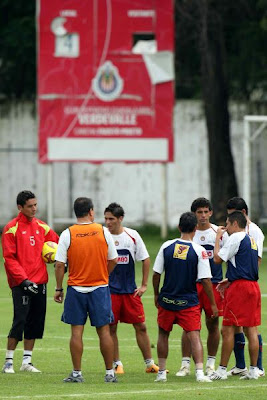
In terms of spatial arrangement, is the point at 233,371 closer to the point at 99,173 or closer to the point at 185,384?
the point at 185,384

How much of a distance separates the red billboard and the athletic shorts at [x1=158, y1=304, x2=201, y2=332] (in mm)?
20740

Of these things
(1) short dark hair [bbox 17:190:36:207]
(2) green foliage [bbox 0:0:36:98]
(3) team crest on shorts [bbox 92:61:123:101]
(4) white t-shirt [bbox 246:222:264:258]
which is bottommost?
(4) white t-shirt [bbox 246:222:264:258]

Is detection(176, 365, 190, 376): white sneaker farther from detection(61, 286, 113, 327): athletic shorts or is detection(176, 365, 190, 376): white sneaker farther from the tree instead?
the tree

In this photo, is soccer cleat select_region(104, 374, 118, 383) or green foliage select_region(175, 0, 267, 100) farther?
green foliage select_region(175, 0, 267, 100)

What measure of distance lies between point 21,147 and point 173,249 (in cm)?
2781

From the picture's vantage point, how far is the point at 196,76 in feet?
136

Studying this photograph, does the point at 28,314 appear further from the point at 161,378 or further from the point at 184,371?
the point at 161,378

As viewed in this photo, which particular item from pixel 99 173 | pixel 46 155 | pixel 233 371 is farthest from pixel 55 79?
pixel 233 371

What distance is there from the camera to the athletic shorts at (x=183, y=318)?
13.4m

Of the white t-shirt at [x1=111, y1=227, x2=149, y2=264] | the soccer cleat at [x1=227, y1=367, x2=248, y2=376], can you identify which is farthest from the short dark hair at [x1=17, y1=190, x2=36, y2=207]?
the soccer cleat at [x1=227, y1=367, x2=248, y2=376]

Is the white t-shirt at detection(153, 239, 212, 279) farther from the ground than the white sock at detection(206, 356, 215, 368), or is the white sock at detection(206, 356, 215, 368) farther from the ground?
the white t-shirt at detection(153, 239, 212, 279)

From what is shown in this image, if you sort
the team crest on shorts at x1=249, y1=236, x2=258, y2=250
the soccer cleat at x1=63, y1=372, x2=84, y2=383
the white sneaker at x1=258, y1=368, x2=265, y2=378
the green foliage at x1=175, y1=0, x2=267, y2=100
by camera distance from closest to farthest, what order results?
the soccer cleat at x1=63, y1=372, x2=84, y2=383 < the team crest on shorts at x1=249, y1=236, x2=258, y2=250 < the white sneaker at x1=258, y1=368, x2=265, y2=378 < the green foliage at x1=175, y1=0, x2=267, y2=100

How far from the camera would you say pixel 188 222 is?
520 inches

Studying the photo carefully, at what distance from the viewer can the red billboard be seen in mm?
33781
